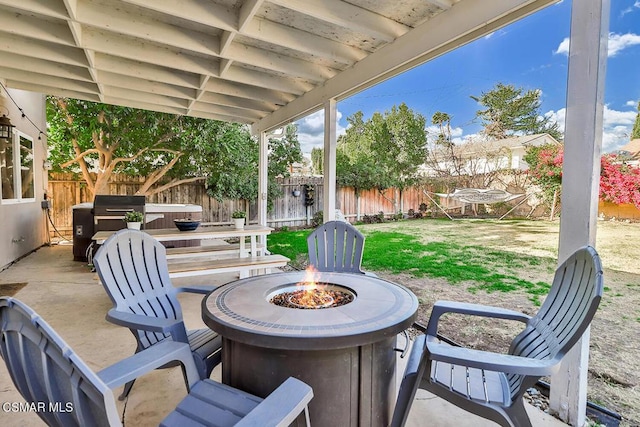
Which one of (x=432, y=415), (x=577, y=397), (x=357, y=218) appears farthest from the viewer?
(x=357, y=218)

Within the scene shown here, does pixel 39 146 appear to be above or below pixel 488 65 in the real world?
below

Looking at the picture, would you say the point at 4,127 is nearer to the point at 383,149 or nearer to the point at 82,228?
the point at 82,228

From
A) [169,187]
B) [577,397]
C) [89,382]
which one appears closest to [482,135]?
[577,397]

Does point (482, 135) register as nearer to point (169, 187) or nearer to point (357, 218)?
point (357, 218)

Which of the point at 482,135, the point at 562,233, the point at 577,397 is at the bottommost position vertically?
the point at 577,397

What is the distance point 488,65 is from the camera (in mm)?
4922

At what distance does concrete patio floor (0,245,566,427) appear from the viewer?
74.2 inches

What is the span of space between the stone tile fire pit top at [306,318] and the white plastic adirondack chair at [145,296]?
0.31 metres

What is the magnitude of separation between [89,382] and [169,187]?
8.31 meters

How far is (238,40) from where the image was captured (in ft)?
10.5

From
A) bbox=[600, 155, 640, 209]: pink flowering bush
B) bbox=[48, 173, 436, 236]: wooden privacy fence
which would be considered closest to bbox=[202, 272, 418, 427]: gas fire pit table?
bbox=[600, 155, 640, 209]: pink flowering bush

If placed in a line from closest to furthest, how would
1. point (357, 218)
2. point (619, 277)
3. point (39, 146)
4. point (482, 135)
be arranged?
point (619, 277)
point (482, 135)
point (39, 146)
point (357, 218)

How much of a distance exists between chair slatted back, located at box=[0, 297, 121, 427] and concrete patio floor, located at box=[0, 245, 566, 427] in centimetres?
110

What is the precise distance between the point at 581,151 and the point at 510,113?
322 centimetres
